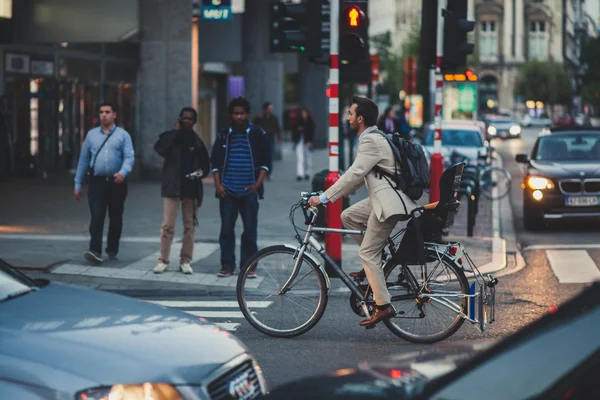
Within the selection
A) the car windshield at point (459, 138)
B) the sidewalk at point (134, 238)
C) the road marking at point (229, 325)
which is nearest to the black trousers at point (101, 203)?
the sidewalk at point (134, 238)

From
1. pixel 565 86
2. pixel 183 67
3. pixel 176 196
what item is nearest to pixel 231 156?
pixel 176 196

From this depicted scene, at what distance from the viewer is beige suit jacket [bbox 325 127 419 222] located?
316 inches

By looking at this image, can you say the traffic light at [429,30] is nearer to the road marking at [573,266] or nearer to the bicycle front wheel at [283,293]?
the road marking at [573,266]

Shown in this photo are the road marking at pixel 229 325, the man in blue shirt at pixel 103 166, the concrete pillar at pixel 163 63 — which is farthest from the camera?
the concrete pillar at pixel 163 63

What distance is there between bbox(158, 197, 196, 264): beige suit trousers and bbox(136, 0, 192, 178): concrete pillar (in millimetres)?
13107

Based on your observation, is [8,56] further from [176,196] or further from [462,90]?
[462,90]

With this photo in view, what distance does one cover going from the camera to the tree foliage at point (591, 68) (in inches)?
3393

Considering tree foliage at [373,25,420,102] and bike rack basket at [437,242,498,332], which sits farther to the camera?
tree foliage at [373,25,420,102]

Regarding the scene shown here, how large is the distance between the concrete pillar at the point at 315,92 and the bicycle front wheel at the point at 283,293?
38.4 meters

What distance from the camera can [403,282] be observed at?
8242 millimetres

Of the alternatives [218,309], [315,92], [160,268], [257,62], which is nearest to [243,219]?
[160,268]

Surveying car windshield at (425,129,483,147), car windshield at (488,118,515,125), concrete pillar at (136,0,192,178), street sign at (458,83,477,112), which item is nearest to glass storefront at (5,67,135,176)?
concrete pillar at (136,0,192,178)

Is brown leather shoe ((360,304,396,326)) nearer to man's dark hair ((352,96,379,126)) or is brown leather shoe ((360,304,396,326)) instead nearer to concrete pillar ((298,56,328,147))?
man's dark hair ((352,96,379,126))

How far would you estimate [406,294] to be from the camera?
324 inches
